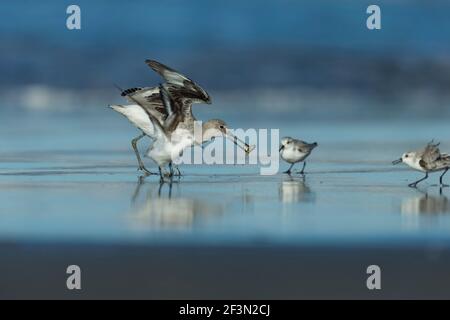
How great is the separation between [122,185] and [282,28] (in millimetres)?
5973

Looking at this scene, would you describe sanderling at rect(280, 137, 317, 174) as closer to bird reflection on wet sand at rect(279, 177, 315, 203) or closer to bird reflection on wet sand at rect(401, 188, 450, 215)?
bird reflection on wet sand at rect(279, 177, 315, 203)

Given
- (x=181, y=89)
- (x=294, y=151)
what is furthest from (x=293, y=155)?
(x=181, y=89)

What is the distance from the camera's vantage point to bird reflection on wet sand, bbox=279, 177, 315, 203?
820 centimetres

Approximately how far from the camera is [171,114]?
9250mm

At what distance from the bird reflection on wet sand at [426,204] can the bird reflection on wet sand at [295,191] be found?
0.73 m

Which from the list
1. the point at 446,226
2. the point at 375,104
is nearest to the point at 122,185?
the point at 446,226

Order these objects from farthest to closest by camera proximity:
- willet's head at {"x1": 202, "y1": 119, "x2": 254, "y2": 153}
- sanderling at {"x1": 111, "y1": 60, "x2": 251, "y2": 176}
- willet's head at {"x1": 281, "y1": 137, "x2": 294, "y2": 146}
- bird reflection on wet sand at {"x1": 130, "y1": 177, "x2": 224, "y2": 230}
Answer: willet's head at {"x1": 281, "y1": 137, "x2": 294, "y2": 146}
willet's head at {"x1": 202, "y1": 119, "x2": 254, "y2": 153}
sanderling at {"x1": 111, "y1": 60, "x2": 251, "y2": 176}
bird reflection on wet sand at {"x1": 130, "y1": 177, "x2": 224, "y2": 230}

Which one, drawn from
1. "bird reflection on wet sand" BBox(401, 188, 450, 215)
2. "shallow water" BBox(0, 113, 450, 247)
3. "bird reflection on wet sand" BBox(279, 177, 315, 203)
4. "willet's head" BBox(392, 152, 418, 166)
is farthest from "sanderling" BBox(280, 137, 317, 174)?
"bird reflection on wet sand" BBox(401, 188, 450, 215)

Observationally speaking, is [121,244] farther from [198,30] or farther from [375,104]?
[198,30]

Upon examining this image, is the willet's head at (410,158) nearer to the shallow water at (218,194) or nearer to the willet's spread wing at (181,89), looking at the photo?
the shallow water at (218,194)

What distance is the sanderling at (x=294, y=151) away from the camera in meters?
9.87

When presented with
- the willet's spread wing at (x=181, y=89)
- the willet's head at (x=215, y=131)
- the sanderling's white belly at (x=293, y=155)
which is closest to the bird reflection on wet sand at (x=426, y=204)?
the sanderling's white belly at (x=293, y=155)

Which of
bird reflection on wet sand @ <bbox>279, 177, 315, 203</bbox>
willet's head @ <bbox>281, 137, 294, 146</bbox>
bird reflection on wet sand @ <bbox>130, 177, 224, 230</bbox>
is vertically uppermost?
willet's head @ <bbox>281, 137, 294, 146</bbox>

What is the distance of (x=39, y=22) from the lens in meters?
14.4
